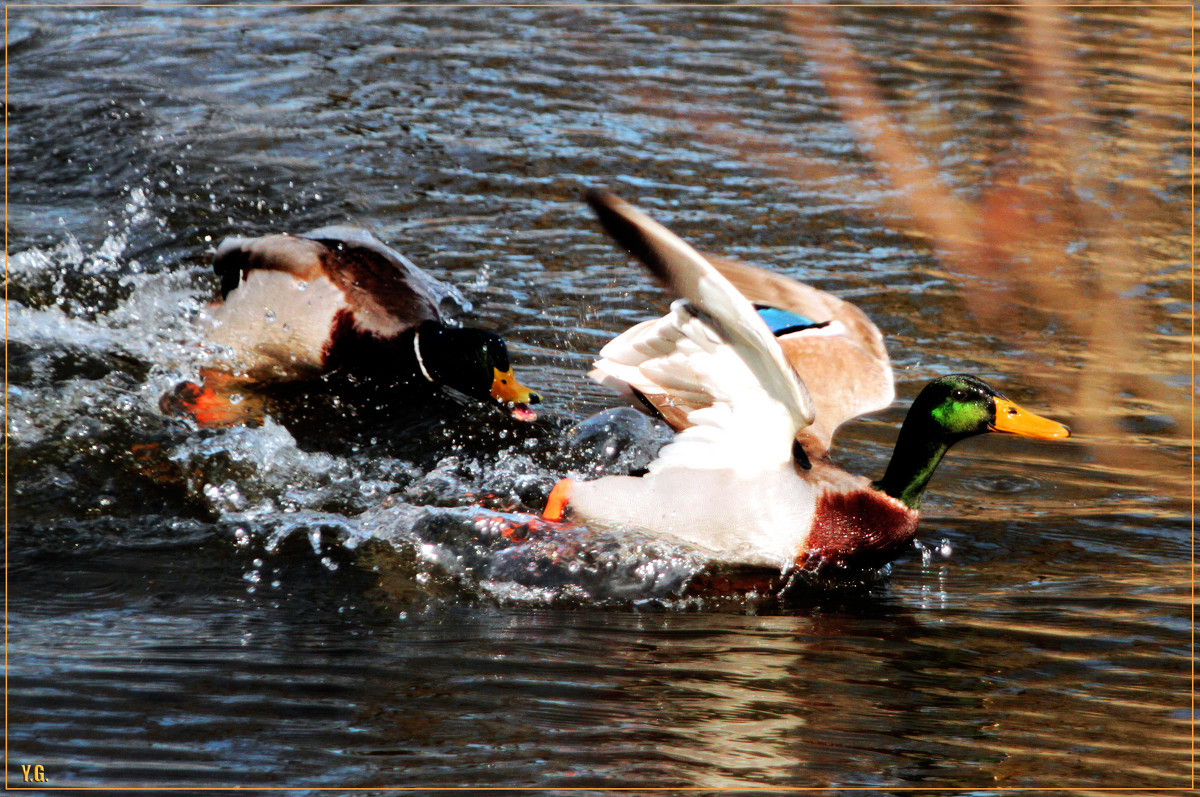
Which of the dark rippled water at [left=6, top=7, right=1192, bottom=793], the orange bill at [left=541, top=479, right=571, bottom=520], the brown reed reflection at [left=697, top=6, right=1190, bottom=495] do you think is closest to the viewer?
the brown reed reflection at [left=697, top=6, right=1190, bottom=495]

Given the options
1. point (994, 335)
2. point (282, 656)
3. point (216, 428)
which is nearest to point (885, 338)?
point (994, 335)

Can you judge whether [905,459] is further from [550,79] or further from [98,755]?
[550,79]

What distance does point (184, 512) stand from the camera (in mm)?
4266

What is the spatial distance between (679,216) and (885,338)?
1.78 meters

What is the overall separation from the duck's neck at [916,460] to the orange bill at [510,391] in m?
1.60

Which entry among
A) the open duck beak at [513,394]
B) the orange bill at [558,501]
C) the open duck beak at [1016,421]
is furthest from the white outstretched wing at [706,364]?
the open duck beak at [513,394]

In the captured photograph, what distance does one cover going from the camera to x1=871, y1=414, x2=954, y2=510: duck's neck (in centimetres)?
411

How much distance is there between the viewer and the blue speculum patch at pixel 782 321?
473cm

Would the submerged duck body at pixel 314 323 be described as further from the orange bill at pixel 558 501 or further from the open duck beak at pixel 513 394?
the orange bill at pixel 558 501

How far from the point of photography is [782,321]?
476 cm

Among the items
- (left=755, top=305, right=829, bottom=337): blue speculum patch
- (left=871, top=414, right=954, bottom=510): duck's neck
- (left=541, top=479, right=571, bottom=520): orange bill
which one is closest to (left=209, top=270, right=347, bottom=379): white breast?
(left=541, top=479, right=571, bottom=520): orange bill

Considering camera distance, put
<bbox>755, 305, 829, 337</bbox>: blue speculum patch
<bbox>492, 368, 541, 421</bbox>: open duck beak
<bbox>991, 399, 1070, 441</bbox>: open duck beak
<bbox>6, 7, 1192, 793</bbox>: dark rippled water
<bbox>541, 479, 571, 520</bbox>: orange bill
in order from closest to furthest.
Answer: <bbox>6, 7, 1192, 793</bbox>: dark rippled water < <bbox>991, 399, 1070, 441</bbox>: open duck beak < <bbox>541, 479, 571, 520</bbox>: orange bill < <bbox>755, 305, 829, 337</bbox>: blue speculum patch < <bbox>492, 368, 541, 421</bbox>: open duck beak

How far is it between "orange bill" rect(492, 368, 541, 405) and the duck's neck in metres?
1.60

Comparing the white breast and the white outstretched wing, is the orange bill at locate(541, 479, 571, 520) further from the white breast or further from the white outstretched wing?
the white breast
